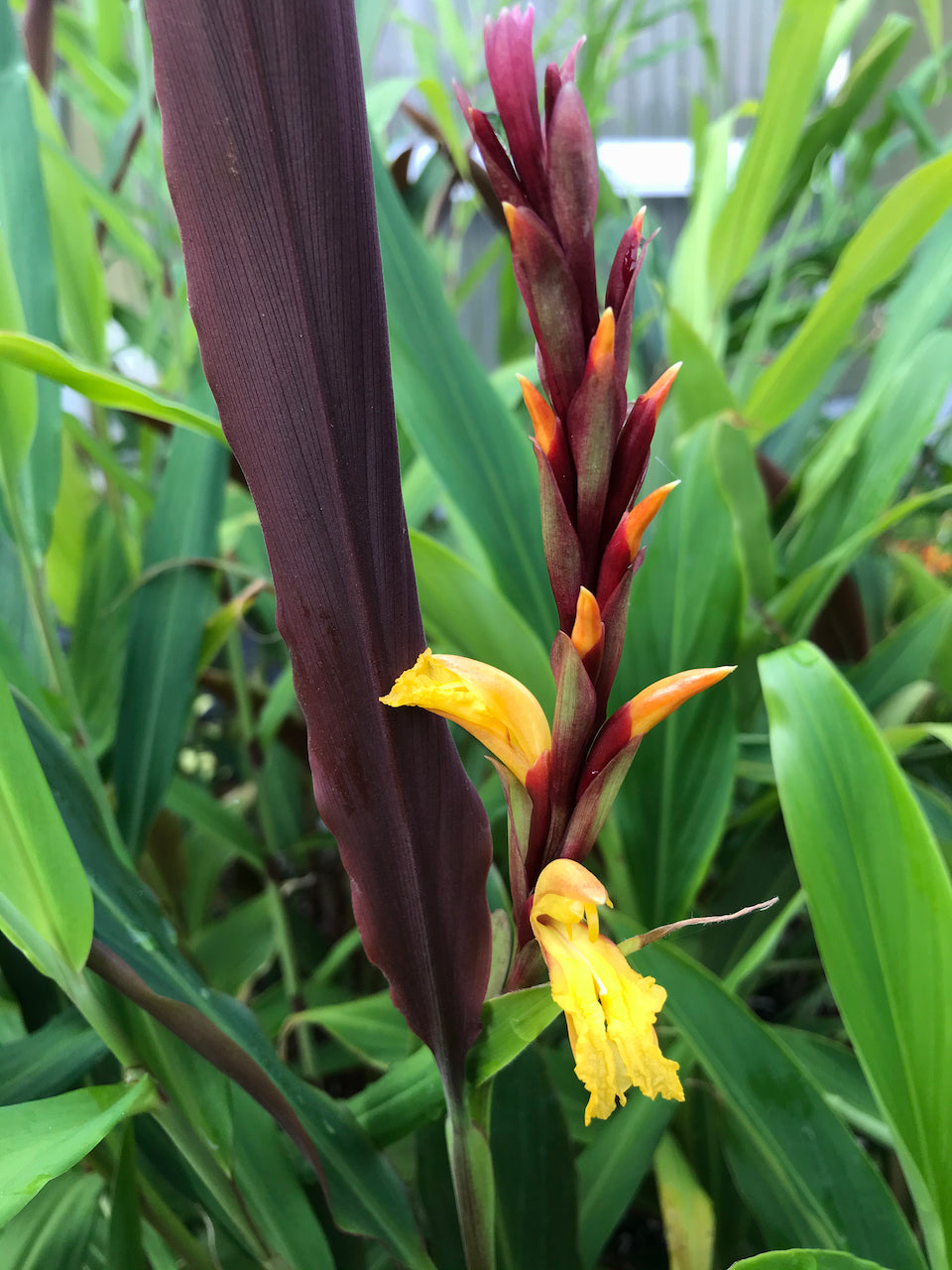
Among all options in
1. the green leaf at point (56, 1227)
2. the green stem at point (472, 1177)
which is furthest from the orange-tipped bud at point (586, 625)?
the green leaf at point (56, 1227)

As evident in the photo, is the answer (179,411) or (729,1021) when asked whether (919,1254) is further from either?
(179,411)

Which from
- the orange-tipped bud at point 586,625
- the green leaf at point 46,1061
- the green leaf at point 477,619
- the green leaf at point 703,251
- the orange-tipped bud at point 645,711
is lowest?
the green leaf at point 46,1061

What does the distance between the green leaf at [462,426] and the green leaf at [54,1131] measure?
0.69 ft

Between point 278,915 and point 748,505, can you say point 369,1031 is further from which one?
point 748,505

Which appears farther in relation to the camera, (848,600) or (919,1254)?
(848,600)

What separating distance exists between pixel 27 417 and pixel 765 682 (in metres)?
0.22

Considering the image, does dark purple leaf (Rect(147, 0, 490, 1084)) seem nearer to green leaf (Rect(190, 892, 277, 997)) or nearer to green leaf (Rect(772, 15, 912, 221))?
green leaf (Rect(190, 892, 277, 997))

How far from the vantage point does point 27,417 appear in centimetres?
24

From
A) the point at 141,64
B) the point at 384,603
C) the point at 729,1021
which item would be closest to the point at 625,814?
the point at 729,1021

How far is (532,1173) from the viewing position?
0.88 ft

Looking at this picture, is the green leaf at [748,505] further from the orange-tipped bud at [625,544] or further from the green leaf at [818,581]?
the orange-tipped bud at [625,544]

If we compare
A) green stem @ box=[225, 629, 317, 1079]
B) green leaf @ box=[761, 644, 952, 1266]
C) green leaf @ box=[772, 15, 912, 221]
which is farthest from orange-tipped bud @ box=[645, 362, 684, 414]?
green leaf @ box=[772, 15, 912, 221]

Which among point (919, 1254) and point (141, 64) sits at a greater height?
point (141, 64)

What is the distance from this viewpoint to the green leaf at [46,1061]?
9.1 inches
